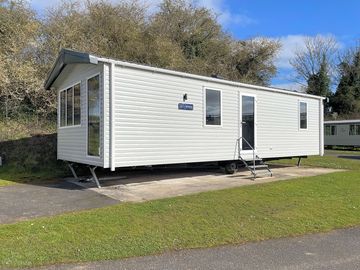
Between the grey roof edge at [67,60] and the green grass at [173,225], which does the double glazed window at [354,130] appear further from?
the grey roof edge at [67,60]

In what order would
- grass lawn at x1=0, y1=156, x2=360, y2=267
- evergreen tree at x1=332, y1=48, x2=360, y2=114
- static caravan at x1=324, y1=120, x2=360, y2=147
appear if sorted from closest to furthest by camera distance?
grass lawn at x1=0, y1=156, x2=360, y2=267 < static caravan at x1=324, y1=120, x2=360, y2=147 < evergreen tree at x1=332, y1=48, x2=360, y2=114

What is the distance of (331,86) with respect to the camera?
4578 cm

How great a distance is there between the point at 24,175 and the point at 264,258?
8883 mm

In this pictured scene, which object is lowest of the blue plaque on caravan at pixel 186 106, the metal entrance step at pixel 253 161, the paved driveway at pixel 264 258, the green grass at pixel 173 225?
the paved driveway at pixel 264 258

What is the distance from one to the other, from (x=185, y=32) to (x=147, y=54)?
21.2 ft

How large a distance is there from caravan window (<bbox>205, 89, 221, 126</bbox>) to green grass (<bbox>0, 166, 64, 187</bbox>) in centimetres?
471

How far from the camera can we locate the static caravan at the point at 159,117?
9.03m

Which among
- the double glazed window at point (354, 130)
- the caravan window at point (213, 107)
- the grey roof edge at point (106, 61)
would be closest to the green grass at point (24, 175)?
the grey roof edge at point (106, 61)

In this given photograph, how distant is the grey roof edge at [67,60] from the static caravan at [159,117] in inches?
0.9

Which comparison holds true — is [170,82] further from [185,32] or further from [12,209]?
[185,32]

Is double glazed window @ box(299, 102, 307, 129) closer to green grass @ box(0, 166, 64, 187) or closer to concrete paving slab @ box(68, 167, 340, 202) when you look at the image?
concrete paving slab @ box(68, 167, 340, 202)

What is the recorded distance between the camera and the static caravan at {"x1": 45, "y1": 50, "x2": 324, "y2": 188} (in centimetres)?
903

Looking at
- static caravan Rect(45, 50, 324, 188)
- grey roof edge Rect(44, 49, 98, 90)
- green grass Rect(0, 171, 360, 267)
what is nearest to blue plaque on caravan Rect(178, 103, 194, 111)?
static caravan Rect(45, 50, 324, 188)

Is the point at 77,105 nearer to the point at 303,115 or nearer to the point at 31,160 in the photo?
the point at 31,160
